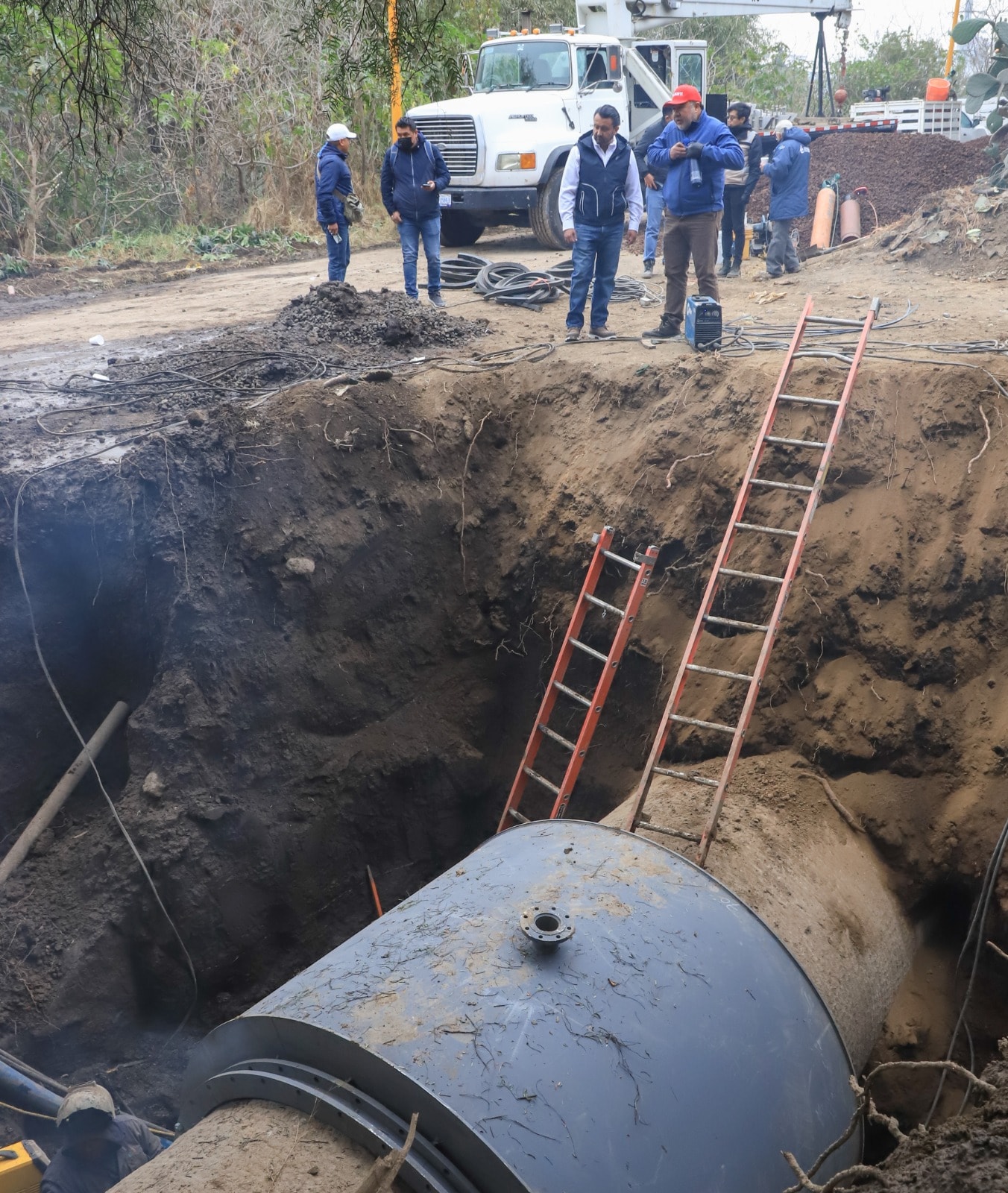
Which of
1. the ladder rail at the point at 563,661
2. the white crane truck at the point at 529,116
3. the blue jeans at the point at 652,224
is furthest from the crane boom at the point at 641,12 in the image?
the ladder rail at the point at 563,661

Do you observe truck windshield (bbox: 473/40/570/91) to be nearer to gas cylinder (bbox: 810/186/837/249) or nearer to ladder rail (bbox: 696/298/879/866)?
gas cylinder (bbox: 810/186/837/249)

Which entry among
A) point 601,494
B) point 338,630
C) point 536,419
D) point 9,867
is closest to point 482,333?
point 536,419

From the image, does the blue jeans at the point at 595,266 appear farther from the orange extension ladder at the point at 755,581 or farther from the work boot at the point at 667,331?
the orange extension ladder at the point at 755,581

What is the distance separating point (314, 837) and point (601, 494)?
2.90 meters

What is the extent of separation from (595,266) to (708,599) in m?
4.04

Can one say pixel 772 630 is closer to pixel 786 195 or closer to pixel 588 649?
pixel 588 649

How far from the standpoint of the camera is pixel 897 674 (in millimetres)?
5289

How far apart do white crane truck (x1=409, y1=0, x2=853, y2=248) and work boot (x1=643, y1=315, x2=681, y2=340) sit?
14.9ft

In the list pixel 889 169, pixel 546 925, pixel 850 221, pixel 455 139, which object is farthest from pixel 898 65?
pixel 546 925

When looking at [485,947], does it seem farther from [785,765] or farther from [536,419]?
[536,419]

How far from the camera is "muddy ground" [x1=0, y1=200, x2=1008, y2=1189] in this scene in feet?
17.2

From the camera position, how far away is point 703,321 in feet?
23.4

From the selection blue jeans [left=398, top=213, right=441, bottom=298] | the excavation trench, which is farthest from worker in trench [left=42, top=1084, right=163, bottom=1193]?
blue jeans [left=398, top=213, right=441, bottom=298]

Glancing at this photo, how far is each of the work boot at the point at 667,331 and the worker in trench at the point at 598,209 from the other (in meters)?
0.38
